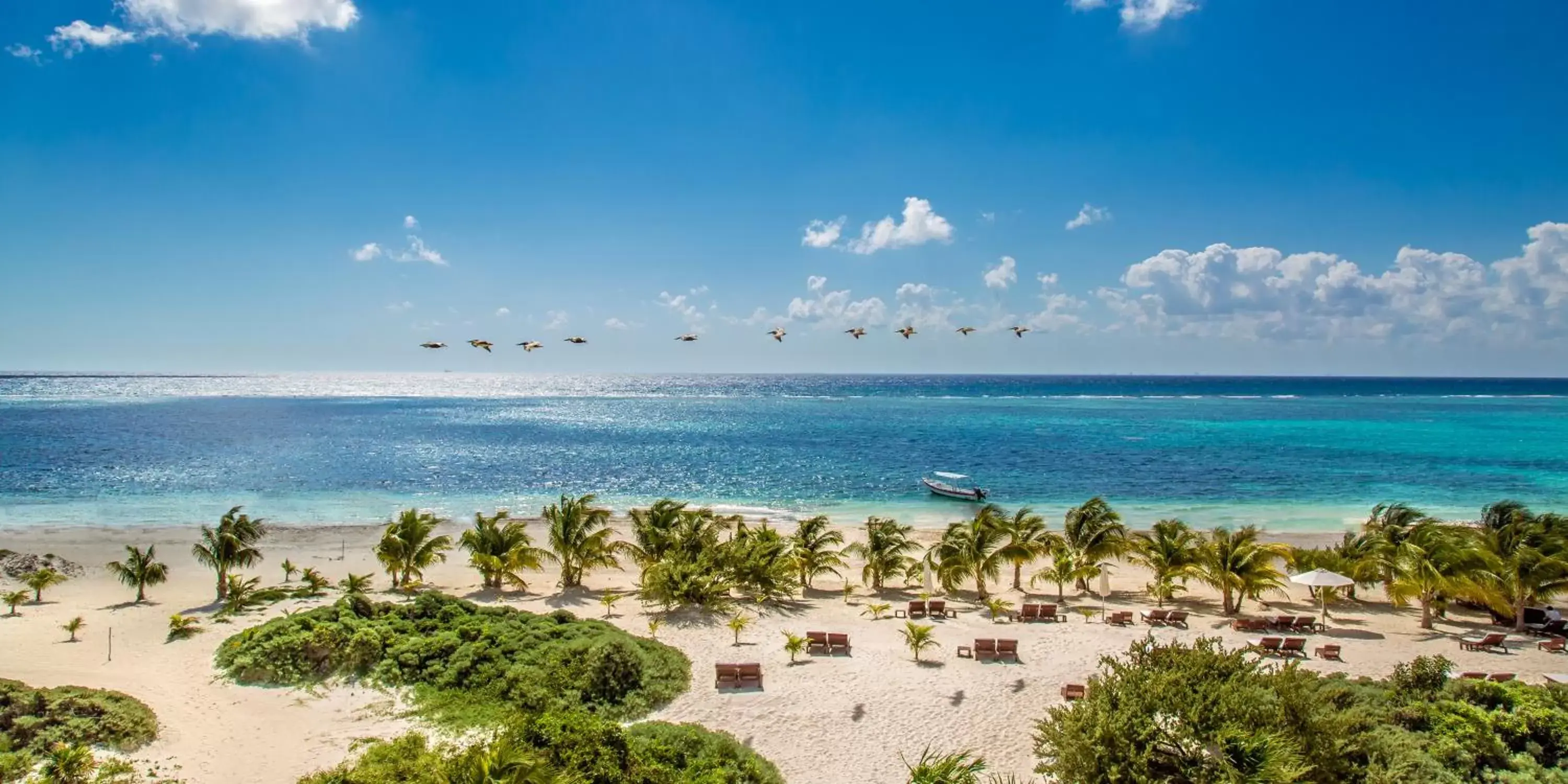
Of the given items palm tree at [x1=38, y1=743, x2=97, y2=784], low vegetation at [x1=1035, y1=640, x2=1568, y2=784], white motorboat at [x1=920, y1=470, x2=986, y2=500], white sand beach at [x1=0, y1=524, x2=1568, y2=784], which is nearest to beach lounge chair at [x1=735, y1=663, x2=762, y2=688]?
white sand beach at [x1=0, y1=524, x2=1568, y2=784]

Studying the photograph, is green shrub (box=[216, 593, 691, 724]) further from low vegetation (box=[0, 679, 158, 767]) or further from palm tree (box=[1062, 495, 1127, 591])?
palm tree (box=[1062, 495, 1127, 591])

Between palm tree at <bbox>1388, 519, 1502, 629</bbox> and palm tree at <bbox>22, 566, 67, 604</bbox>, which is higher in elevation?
palm tree at <bbox>1388, 519, 1502, 629</bbox>

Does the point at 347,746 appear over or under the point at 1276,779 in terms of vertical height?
under

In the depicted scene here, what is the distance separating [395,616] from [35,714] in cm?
606

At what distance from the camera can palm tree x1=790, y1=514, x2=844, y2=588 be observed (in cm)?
2338

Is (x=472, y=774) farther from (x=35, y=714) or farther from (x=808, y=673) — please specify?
(x=35, y=714)

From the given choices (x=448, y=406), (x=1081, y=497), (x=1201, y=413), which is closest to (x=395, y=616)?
(x=1081, y=497)

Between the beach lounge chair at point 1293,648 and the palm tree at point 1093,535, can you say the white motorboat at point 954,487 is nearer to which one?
the palm tree at point 1093,535

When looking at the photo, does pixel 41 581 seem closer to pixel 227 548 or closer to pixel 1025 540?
pixel 227 548

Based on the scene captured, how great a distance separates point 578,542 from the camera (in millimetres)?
23000

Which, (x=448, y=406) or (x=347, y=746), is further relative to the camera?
(x=448, y=406)

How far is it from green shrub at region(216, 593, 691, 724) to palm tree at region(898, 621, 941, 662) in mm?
5154

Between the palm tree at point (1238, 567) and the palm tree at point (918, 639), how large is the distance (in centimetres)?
911

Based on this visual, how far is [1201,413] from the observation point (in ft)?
370
